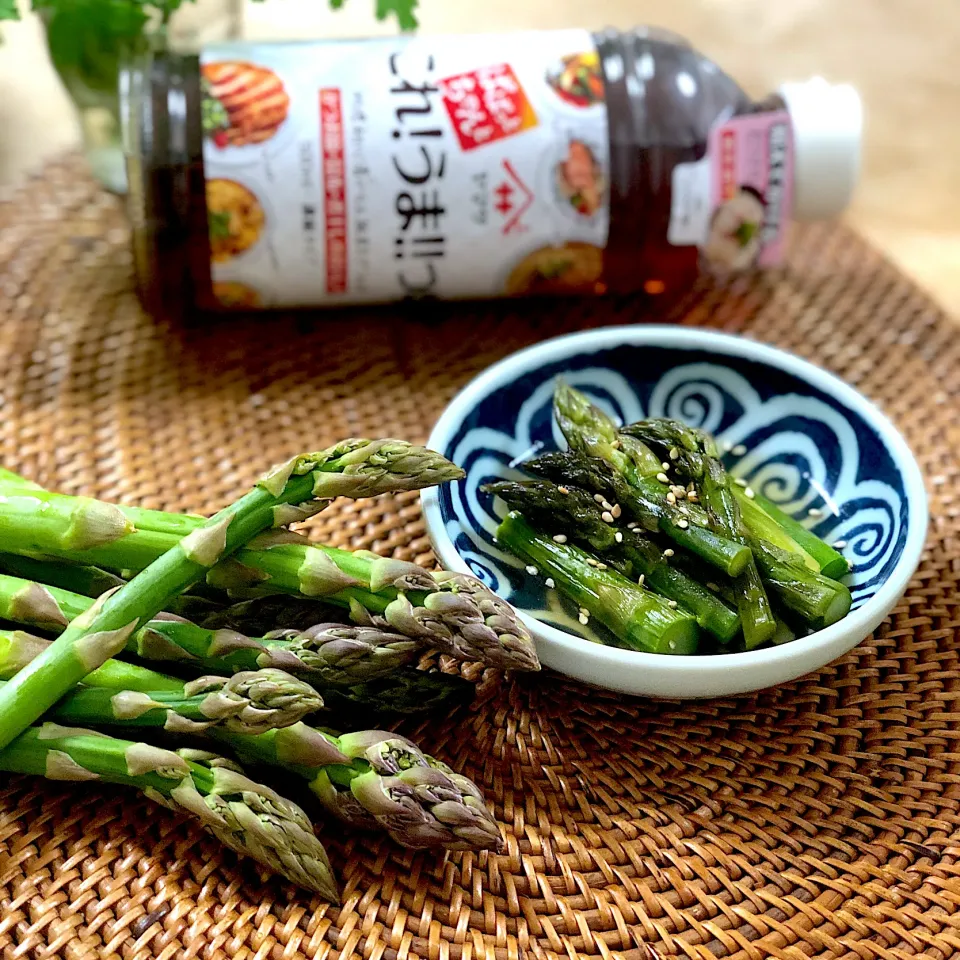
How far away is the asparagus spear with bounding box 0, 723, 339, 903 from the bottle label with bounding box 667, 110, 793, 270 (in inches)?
40.7

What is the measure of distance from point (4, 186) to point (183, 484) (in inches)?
34.6

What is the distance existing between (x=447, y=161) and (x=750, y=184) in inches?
17.9

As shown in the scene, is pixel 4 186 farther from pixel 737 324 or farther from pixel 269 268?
pixel 737 324

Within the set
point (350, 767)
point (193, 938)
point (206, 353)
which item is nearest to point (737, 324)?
point (206, 353)

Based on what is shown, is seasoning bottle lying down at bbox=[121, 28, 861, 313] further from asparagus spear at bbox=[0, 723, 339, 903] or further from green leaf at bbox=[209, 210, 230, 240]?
asparagus spear at bbox=[0, 723, 339, 903]

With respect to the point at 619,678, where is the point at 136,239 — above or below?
above

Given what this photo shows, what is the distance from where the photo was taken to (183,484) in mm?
1492

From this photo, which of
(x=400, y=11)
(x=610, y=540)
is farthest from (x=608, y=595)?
(x=400, y=11)

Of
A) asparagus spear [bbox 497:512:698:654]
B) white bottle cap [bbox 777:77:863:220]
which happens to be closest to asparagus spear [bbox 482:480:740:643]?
asparagus spear [bbox 497:512:698:654]

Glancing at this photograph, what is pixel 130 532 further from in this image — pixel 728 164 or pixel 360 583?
pixel 728 164

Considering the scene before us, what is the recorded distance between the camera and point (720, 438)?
1.51 m

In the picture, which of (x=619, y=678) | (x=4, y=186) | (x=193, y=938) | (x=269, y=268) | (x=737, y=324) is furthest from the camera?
(x=4, y=186)

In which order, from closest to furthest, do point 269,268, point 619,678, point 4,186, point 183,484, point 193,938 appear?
point 193,938 → point 619,678 → point 183,484 → point 269,268 → point 4,186

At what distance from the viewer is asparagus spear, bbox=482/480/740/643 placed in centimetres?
119
